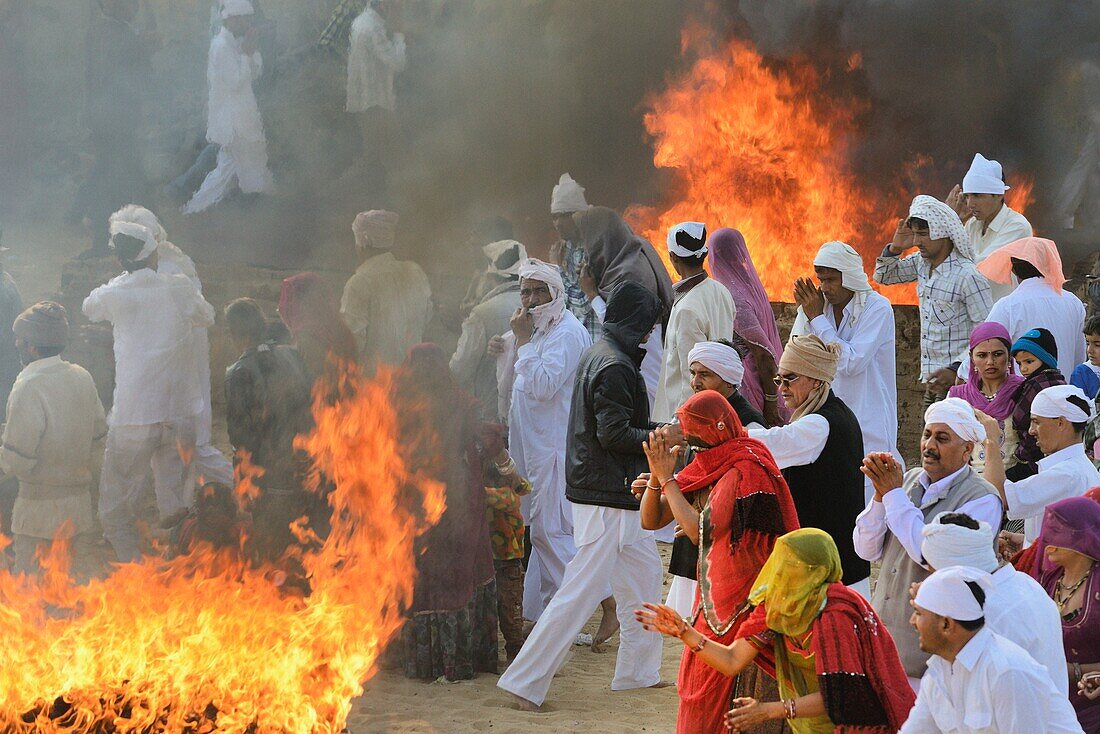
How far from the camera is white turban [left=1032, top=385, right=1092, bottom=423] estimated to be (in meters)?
5.06

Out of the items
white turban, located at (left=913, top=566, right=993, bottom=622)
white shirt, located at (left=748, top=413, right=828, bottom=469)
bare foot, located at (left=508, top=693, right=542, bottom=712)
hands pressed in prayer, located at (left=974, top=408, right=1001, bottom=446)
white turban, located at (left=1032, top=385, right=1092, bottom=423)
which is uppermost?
white turban, located at (left=1032, top=385, right=1092, bottom=423)

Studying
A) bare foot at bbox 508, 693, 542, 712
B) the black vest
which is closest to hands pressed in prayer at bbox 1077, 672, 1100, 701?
the black vest

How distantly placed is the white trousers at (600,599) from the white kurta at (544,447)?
4.05ft

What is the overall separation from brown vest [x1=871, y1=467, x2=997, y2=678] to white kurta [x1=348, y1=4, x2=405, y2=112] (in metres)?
11.3

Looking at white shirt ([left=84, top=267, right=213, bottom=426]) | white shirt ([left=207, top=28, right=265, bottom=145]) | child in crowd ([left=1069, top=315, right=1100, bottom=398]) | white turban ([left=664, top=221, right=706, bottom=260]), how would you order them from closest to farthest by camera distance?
child in crowd ([left=1069, top=315, right=1100, bottom=398])
white turban ([left=664, top=221, right=706, bottom=260])
white shirt ([left=84, top=267, right=213, bottom=426])
white shirt ([left=207, top=28, right=265, bottom=145])

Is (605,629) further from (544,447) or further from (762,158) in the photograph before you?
(762,158)

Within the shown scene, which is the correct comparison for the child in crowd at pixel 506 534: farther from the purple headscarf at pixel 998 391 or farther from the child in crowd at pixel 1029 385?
the child in crowd at pixel 1029 385

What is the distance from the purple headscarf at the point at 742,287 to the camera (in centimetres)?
761

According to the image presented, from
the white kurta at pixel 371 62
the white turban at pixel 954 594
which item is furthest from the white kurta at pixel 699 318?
the white kurta at pixel 371 62

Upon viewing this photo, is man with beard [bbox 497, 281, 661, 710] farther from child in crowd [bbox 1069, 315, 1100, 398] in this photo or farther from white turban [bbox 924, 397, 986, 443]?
child in crowd [bbox 1069, 315, 1100, 398]

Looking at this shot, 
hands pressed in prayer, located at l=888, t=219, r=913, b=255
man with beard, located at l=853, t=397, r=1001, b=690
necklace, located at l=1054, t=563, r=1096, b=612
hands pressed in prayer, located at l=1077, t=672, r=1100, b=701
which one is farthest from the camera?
hands pressed in prayer, located at l=888, t=219, r=913, b=255

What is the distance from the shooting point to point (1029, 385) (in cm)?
581

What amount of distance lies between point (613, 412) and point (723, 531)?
1864 mm

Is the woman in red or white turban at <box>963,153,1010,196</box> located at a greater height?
white turban at <box>963,153,1010,196</box>
